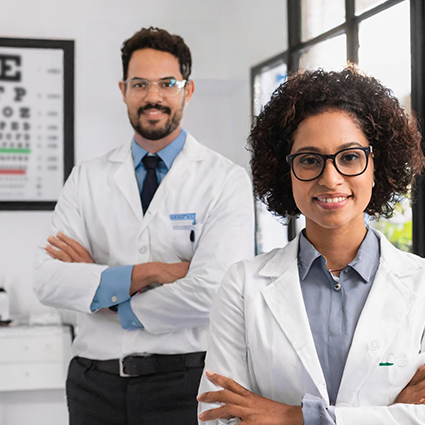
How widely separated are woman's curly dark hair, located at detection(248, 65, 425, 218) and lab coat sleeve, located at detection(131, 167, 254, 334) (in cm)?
50

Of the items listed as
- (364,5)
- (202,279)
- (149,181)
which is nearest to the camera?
(202,279)

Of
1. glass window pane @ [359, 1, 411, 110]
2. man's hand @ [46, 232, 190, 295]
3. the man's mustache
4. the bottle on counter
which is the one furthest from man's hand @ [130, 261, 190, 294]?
the bottle on counter

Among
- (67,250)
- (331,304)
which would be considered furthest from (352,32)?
(331,304)

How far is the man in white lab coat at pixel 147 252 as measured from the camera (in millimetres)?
1927

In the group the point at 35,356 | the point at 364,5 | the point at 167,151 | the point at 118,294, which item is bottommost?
the point at 35,356

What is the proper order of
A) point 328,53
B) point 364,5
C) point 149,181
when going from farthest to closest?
point 328,53 < point 364,5 < point 149,181

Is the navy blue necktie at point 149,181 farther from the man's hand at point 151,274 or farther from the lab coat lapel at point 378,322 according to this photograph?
the lab coat lapel at point 378,322

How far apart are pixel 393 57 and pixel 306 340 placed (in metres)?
1.79

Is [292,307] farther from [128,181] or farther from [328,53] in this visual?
[328,53]

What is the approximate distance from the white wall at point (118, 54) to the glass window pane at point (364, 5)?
75 cm

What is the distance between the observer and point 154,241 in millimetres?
2043

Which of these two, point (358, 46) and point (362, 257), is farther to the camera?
point (358, 46)

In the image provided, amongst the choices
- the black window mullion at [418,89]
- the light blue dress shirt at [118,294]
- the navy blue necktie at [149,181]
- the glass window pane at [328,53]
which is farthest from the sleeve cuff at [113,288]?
the glass window pane at [328,53]

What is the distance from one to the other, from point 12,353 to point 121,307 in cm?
157
